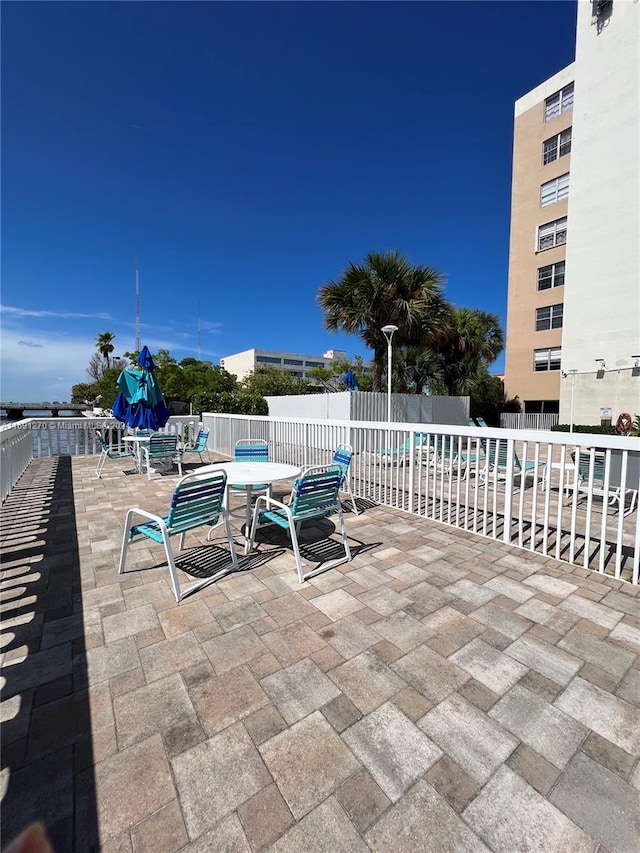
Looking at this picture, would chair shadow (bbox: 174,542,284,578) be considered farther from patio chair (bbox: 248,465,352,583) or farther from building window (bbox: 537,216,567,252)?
building window (bbox: 537,216,567,252)

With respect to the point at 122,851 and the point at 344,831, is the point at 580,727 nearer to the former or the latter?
the point at 344,831

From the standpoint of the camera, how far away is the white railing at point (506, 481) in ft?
10.8

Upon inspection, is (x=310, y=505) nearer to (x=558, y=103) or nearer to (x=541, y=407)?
(x=541, y=407)

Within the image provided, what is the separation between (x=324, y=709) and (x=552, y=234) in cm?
2515

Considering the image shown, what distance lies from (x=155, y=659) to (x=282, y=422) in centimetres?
544

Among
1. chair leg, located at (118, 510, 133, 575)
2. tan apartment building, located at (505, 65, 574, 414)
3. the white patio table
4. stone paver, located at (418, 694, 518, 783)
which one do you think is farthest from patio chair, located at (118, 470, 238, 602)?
tan apartment building, located at (505, 65, 574, 414)

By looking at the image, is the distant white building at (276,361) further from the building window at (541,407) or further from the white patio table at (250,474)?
the white patio table at (250,474)

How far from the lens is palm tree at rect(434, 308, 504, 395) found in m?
20.7

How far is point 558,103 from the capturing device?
62.7 ft

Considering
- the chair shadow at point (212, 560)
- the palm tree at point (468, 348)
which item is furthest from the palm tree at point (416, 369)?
the chair shadow at point (212, 560)

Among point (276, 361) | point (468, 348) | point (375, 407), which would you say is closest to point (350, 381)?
point (375, 407)

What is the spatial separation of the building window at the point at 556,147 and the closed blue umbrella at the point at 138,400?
2425cm

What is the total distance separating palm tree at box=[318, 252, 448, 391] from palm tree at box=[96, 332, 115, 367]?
161 feet

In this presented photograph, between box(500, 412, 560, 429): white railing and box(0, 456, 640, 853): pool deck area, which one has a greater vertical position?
box(500, 412, 560, 429): white railing
